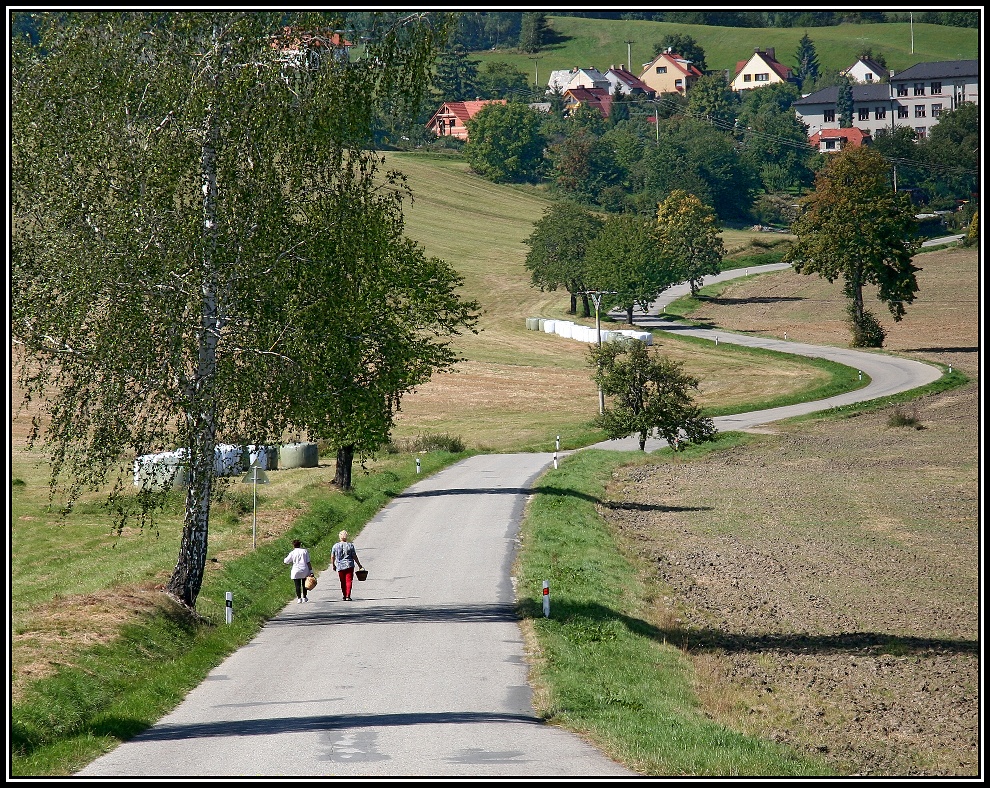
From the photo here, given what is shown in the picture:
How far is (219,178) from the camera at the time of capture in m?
20.0

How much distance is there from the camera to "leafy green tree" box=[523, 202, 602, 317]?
109 m

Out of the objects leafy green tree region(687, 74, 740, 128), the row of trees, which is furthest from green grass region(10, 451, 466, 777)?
leafy green tree region(687, 74, 740, 128)

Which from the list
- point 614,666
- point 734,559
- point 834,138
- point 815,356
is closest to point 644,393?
point 734,559

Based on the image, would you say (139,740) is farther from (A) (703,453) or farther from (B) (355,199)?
(A) (703,453)

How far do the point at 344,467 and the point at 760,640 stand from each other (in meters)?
19.2

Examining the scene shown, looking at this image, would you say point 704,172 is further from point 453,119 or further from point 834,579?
point 834,579

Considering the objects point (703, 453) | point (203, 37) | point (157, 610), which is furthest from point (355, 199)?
point (703, 453)

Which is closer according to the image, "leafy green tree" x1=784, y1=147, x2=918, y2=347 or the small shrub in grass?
the small shrub in grass

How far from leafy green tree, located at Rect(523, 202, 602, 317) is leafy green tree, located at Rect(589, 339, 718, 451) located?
185 feet

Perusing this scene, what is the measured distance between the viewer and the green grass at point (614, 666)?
14.2m

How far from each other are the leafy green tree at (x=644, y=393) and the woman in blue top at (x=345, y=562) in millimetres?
27810

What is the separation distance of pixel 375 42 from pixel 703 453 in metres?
39.0

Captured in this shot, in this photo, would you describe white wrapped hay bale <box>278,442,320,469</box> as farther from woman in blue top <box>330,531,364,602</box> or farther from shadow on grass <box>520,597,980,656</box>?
shadow on grass <box>520,597,980,656</box>

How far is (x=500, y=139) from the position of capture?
6594 inches
